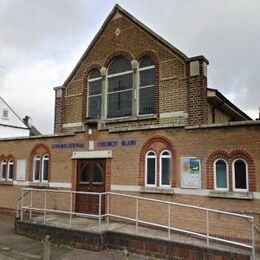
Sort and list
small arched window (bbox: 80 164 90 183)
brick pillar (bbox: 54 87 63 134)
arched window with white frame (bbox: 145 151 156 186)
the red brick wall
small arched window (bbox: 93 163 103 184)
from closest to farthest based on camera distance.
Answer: arched window with white frame (bbox: 145 151 156 186) < the red brick wall < small arched window (bbox: 93 163 103 184) < small arched window (bbox: 80 164 90 183) < brick pillar (bbox: 54 87 63 134)

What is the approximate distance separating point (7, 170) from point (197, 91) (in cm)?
976

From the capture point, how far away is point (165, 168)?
38.3 ft

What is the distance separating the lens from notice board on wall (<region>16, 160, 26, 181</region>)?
15.9 metres

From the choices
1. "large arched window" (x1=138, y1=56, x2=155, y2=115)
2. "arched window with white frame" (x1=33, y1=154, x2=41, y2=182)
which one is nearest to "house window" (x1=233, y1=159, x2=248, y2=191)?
"large arched window" (x1=138, y1=56, x2=155, y2=115)

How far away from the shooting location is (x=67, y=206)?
14000 mm

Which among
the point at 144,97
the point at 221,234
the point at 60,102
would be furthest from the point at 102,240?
the point at 60,102

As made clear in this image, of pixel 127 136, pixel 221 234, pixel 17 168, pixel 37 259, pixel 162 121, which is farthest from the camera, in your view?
pixel 17 168

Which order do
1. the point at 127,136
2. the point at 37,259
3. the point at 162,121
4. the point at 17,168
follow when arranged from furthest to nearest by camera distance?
the point at 17,168
the point at 162,121
the point at 127,136
the point at 37,259

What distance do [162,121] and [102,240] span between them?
547cm

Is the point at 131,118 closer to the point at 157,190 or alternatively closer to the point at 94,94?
the point at 94,94

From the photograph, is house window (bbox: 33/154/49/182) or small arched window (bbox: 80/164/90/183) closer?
small arched window (bbox: 80/164/90/183)

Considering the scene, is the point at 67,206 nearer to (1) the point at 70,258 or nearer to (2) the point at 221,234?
(1) the point at 70,258

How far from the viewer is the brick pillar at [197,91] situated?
12.8 m

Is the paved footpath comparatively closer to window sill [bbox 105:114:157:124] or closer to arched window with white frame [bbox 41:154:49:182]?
arched window with white frame [bbox 41:154:49:182]
